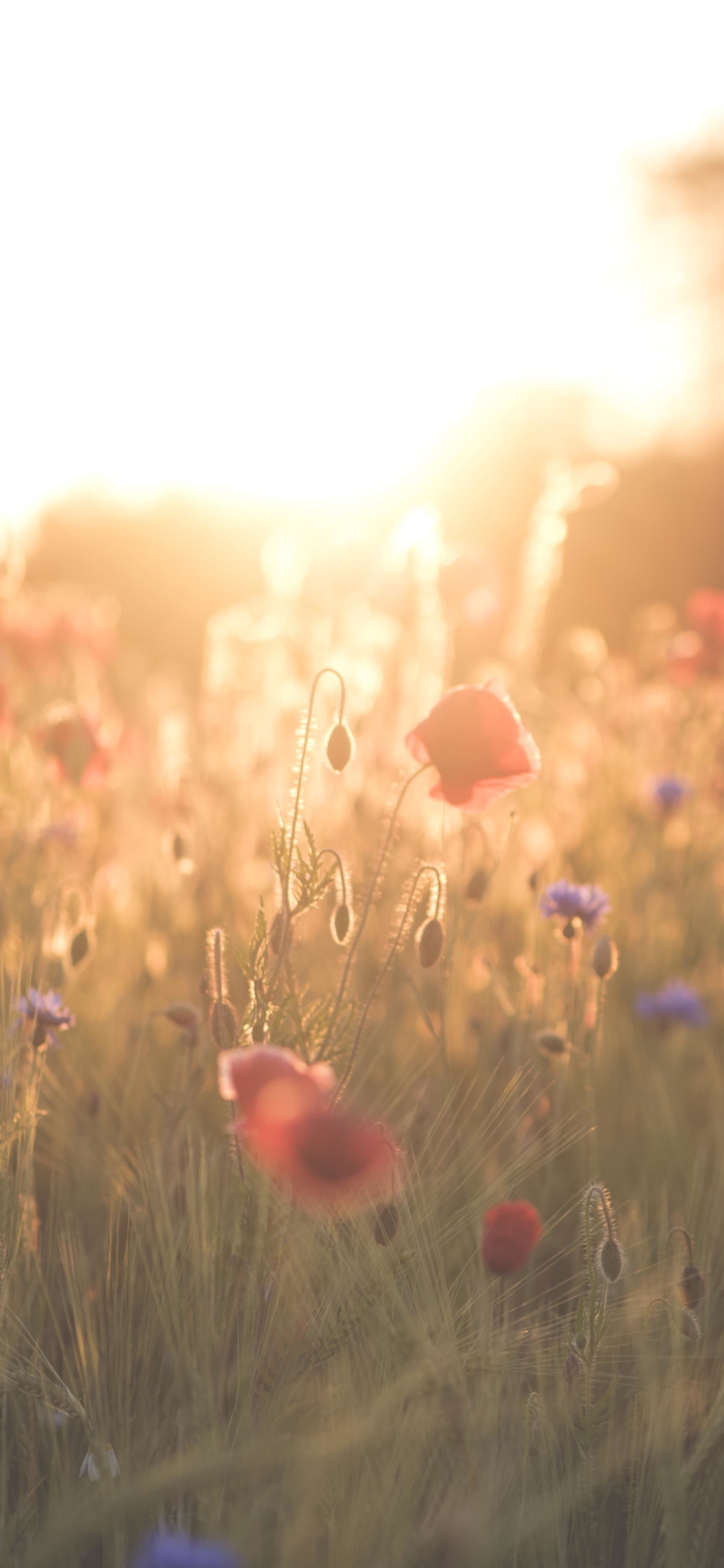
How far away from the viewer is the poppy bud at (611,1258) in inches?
45.7

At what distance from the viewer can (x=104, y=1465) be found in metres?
1.00

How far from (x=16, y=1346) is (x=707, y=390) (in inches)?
446

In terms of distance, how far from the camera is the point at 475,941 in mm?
2389

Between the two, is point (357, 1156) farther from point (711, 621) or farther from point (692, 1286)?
point (711, 621)

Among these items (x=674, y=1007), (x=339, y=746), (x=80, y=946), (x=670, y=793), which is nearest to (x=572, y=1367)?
(x=339, y=746)

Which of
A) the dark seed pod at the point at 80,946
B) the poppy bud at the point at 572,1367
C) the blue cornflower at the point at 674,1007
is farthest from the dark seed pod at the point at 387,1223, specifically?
the blue cornflower at the point at 674,1007

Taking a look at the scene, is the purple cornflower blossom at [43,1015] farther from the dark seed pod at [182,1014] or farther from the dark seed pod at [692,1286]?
the dark seed pod at [692,1286]

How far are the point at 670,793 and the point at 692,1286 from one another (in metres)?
1.65

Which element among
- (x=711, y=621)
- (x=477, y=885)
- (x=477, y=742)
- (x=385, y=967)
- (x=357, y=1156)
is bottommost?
(x=357, y=1156)

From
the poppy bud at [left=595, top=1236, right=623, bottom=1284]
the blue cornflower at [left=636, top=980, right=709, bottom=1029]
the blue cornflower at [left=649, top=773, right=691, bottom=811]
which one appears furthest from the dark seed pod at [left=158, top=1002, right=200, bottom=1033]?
the blue cornflower at [left=649, top=773, right=691, bottom=811]

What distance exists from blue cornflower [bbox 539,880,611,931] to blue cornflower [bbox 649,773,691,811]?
1.13m

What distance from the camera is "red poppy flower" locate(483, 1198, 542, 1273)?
3.70ft

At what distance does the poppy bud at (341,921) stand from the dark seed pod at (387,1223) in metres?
A: 0.27

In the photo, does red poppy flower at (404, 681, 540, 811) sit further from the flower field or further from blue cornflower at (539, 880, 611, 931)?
blue cornflower at (539, 880, 611, 931)
